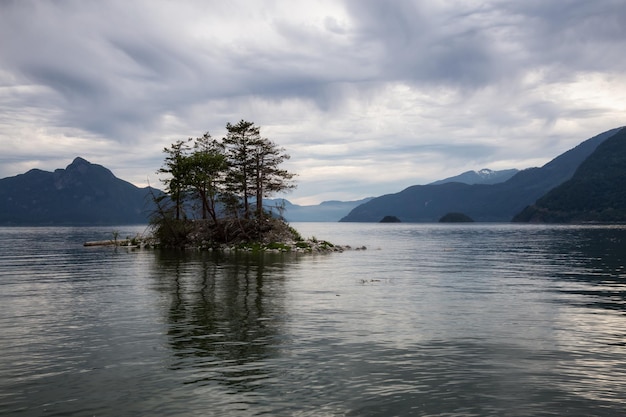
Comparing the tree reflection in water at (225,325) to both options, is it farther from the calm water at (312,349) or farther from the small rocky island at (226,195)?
the small rocky island at (226,195)

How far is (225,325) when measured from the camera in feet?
66.3

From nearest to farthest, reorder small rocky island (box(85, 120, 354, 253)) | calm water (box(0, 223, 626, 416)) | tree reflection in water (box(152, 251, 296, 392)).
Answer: calm water (box(0, 223, 626, 416)), tree reflection in water (box(152, 251, 296, 392)), small rocky island (box(85, 120, 354, 253))

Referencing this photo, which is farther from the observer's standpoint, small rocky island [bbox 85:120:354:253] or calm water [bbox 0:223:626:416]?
small rocky island [bbox 85:120:354:253]

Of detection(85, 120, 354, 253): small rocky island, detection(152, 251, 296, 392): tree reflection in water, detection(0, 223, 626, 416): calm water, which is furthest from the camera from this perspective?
detection(85, 120, 354, 253): small rocky island

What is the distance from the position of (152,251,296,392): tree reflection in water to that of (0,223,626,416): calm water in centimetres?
8

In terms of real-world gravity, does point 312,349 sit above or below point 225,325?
below

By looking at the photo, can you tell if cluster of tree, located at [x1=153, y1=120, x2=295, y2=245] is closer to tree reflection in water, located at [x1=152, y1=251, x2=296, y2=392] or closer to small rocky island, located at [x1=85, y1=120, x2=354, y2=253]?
small rocky island, located at [x1=85, y1=120, x2=354, y2=253]

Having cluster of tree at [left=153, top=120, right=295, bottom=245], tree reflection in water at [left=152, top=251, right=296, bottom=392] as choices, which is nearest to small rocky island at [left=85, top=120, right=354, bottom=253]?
cluster of tree at [left=153, top=120, right=295, bottom=245]

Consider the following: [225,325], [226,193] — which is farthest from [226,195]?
[225,325]

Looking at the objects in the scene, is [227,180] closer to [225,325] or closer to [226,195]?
[226,195]

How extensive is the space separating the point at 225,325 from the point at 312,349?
5.30m

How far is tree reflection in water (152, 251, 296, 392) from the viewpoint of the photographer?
13984 mm

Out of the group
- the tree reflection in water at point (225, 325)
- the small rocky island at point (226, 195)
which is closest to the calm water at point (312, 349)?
the tree reflection in water at point (225, 325)

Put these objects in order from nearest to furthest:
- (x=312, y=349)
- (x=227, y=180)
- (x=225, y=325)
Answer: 1. (x=312, y=349)
2. (x=225, y=325)
3. (x=227, y=180)
